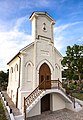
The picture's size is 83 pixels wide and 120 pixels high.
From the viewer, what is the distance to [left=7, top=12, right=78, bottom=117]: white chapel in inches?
517

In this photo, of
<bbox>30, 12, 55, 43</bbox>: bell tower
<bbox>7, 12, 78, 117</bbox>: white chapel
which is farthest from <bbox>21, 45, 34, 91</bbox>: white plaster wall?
<bbox>30, 12, 55, 43</bbox>: bell tower

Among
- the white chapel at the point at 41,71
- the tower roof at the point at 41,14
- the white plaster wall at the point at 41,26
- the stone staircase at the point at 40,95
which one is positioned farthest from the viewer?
the white plaster wall at the point at 41,26

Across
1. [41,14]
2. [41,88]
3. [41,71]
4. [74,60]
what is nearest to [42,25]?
[41,14]

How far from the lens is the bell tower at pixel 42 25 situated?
15.0m

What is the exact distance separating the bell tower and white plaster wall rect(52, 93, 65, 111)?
24.1 ft

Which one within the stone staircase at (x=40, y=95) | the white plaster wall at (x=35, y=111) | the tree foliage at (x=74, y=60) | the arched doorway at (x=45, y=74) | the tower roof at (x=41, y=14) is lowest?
the white plaster wall at (x=35, y=111)

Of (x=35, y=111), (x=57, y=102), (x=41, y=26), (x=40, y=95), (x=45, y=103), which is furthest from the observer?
(x=41, y=26)

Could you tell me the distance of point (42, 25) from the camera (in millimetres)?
15594

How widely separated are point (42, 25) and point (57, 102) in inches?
391

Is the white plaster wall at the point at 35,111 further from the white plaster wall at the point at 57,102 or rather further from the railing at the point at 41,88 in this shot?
the white plaster wall at the point at 57,102

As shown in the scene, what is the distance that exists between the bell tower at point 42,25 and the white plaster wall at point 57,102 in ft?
24.1

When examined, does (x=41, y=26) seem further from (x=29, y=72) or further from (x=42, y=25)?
(x=29, y=72)

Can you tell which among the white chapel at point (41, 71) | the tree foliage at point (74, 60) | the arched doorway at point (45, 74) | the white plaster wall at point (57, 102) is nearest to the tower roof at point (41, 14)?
the white chapel at point (41, 71)

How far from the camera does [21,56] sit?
44.2ft
